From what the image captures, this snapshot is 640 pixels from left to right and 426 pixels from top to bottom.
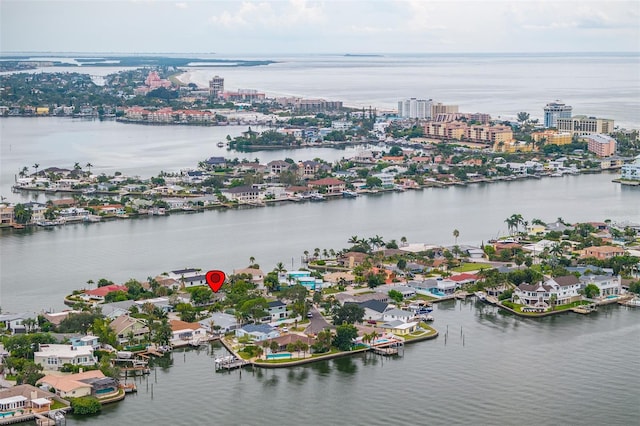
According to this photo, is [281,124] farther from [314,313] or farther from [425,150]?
[314,313]

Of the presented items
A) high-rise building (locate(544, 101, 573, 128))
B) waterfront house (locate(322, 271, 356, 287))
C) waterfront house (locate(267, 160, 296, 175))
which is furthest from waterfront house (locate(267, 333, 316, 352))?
high-rise building (locate(544, 101, 573, 128))

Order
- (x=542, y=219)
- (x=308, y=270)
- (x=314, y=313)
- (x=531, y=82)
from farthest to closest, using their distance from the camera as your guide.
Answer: (x=531, y=82) < (x=542, y=219) < (x=308, y=270) < (x=314, y=313)

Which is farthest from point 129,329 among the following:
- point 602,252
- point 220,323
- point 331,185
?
point 331,185

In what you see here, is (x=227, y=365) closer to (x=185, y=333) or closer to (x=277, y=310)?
(x=185, y=333)

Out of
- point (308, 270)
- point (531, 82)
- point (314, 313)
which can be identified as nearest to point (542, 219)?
point (308, 270)

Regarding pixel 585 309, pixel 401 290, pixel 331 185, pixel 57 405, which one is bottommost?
pixel 57 405
